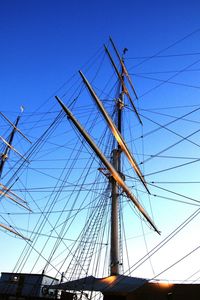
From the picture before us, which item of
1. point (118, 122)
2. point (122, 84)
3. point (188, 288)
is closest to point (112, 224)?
point (188, 288)

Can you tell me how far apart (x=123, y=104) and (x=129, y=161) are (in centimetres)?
524

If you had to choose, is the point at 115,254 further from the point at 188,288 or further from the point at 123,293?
the point at 188,288

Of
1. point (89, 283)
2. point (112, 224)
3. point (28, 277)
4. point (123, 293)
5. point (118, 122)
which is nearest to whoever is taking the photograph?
point (123, 293)

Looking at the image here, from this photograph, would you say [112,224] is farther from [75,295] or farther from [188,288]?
[188,288]

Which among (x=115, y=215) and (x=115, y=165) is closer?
(x=115, y=215)

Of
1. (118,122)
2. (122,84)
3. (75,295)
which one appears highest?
(122,84)

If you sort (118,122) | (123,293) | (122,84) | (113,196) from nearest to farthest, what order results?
(123,293) < (113,196) < (118,122) < (122,84)

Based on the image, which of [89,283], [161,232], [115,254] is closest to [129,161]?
[161,232]

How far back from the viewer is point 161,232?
1673cm

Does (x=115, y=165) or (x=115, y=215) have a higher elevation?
(x=115, y=165)

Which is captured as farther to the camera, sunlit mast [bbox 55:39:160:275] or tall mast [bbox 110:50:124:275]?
sunlit mast [bbox 55:39:160:275]

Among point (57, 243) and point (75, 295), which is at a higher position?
point (57, 243)

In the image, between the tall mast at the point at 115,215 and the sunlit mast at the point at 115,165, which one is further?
the sunlit mast at the point at 115,165

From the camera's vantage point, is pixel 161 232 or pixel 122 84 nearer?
pixel 161 232
